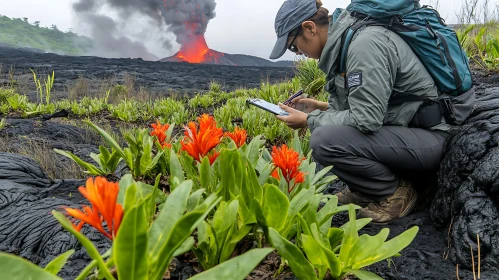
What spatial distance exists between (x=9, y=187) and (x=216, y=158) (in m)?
1.46

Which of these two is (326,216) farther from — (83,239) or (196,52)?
(196,52)

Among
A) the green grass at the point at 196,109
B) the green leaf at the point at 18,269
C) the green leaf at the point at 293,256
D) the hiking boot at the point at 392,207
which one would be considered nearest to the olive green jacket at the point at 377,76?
the hiking boot at the point at 392,207

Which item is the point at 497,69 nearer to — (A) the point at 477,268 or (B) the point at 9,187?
(A) the point at 477,268

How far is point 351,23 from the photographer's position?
8.41 feet

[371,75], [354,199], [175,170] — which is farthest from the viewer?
[354,199]

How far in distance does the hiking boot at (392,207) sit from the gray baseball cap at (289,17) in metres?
1.23

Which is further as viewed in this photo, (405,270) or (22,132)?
(22,132)

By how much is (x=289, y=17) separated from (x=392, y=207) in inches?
56.6

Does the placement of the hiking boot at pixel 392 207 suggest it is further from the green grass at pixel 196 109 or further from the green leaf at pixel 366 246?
the green grass at pixel 196 109

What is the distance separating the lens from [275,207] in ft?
4.91

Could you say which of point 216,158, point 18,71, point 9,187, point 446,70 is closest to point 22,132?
point 9,187

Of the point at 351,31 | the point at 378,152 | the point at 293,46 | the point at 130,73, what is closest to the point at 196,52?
the point at 130,73

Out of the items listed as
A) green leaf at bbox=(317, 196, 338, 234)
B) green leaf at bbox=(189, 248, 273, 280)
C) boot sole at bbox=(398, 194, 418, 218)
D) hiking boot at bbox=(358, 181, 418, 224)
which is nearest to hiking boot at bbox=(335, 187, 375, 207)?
hiking boot at bbox=(358, 181, 418, 224)

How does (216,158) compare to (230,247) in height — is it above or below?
above
